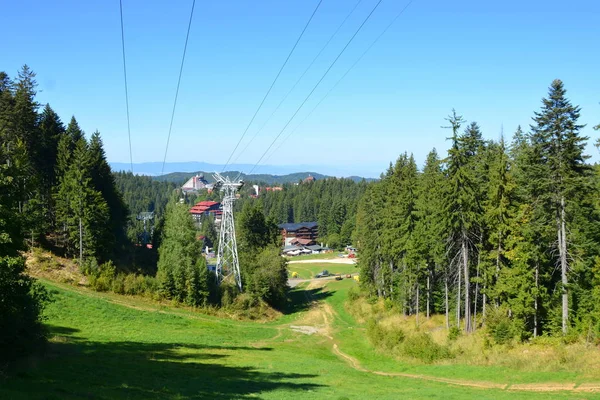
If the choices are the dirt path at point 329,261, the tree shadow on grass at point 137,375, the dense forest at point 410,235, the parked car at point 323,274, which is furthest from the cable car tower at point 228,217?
the dirt path at point 329,261

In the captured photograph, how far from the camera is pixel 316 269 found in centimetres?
11050

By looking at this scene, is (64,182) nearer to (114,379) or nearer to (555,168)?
(114,379)

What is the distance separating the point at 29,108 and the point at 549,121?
5207 cm

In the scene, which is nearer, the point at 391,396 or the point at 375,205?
the point at 391,396

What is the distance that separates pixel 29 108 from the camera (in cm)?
5538

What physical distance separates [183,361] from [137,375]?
22.9 feet

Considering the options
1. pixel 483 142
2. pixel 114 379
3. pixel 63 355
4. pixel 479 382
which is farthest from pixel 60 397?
pixel 483 142

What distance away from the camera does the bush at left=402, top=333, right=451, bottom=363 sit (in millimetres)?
34875

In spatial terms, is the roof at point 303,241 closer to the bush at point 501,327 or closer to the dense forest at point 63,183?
the dense forest at point 63,183

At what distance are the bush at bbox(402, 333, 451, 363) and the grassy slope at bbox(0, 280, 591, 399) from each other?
6.18ft

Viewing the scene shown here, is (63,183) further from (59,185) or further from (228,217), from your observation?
(228,217)

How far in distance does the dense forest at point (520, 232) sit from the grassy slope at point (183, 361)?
8394mm

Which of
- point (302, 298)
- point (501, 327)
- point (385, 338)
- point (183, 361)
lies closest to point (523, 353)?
point (501, 327)

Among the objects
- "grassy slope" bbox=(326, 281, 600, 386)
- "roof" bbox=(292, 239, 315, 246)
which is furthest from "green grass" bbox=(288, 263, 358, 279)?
"grassy slope" bbox=(326, 281, 600, 386)
